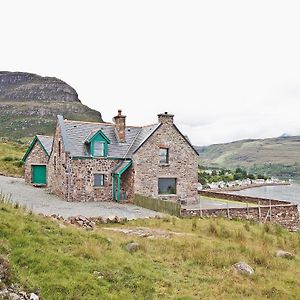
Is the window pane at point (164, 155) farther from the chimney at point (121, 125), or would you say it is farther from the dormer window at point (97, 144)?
the dormer window at point (97, 144)

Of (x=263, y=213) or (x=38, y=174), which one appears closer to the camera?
(x=263, y=213)

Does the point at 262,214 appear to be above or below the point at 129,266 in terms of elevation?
below

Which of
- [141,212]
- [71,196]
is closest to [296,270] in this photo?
[141,212]

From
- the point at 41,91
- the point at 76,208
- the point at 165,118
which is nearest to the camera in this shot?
the point at 76,208

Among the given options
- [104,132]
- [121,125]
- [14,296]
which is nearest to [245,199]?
[121,125]

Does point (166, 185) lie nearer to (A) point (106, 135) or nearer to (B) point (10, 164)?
(A) point (106, 135)

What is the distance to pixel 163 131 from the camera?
33188 millimetres

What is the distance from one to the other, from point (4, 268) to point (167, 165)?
24.8 m

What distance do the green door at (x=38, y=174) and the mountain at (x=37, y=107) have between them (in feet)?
247

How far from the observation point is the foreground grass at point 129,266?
31.4 ft

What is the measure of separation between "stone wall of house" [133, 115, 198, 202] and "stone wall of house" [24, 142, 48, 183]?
13.5 meters

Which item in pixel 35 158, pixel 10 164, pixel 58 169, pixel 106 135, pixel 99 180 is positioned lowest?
pixel 99 180

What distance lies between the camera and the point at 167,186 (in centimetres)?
3350

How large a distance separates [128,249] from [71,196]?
18142 millimetres
